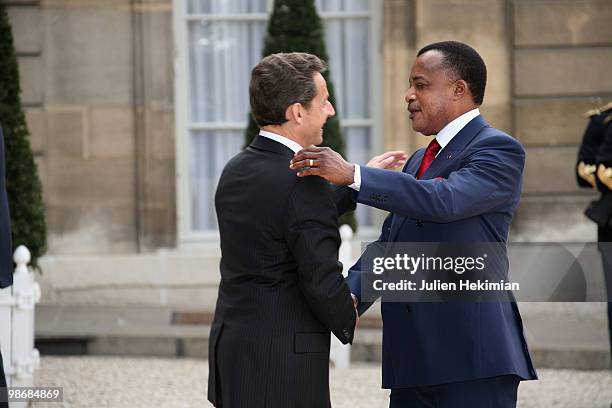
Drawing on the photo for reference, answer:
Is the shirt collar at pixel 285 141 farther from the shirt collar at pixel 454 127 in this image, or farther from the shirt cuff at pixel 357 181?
the shirt collar at pixel 454 127

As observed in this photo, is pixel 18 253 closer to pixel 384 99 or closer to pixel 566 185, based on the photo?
pixel 384 99

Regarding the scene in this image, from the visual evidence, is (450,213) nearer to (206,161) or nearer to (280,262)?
(280,262)

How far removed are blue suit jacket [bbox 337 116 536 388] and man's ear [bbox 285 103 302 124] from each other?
0.97 feet

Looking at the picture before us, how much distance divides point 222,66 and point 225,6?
0.58 metres

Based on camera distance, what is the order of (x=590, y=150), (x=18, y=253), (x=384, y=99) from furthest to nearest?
(x=384, y=99) < (x=590, y=150) < (x=18, y=253)

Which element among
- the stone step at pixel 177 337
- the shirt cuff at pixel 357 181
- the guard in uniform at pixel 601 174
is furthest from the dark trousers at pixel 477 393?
the stone step at pixel 177 337

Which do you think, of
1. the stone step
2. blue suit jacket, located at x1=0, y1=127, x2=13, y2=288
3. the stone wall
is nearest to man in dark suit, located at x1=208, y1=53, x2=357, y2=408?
blue suit jacket, located at x1=0, y1=127, x2=13, y2=288

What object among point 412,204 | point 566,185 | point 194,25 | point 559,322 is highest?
point 194,25

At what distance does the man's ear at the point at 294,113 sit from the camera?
364 cm

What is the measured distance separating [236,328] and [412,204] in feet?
2.29

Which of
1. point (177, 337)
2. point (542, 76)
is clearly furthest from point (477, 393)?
point (542, 76)

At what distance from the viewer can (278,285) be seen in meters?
3.58

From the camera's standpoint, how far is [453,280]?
3.73 metres

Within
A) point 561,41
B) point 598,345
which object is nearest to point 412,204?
point 598,345
